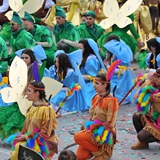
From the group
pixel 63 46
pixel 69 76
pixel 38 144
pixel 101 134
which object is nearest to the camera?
pixel 38 144

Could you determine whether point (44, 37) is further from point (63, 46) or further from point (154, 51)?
point (154, 51)

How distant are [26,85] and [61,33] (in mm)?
3968

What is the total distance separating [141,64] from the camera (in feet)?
29.1

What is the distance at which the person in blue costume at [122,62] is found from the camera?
860 cm

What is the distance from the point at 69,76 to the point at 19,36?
3.61ft

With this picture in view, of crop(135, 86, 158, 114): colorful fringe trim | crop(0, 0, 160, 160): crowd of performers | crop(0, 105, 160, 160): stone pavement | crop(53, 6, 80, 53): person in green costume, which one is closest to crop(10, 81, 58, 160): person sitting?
crop(0, 0, 160, 160): crowd of performers

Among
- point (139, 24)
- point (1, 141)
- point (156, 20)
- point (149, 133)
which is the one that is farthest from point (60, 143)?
point (156, 20)

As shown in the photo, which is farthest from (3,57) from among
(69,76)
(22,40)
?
(69,76)

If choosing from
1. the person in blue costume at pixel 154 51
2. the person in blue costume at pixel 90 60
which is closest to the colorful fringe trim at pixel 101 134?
the person in blue costume at pixel 154 51

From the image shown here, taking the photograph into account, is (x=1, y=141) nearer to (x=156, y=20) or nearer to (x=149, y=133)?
(x=149, y=133)

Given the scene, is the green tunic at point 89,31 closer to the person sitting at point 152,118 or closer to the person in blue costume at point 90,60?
the person in blue costume at point 90,60

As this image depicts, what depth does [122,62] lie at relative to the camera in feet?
28.8

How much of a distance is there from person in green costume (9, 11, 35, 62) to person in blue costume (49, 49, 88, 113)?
1.99 feet

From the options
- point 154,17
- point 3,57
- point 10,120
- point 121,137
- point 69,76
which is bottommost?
point 121,137
